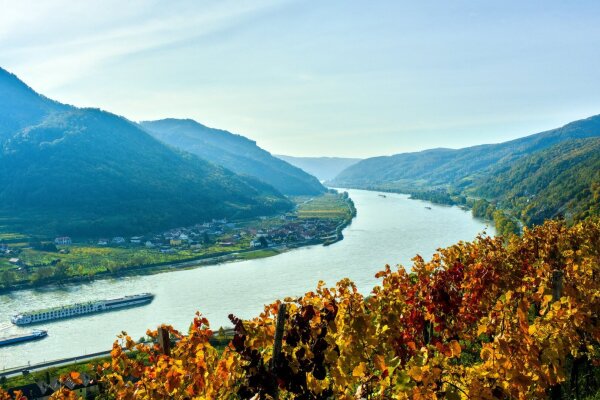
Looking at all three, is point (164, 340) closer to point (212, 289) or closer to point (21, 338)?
point (21, 338)

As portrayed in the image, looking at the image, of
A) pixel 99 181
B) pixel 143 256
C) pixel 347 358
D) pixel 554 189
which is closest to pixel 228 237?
pixel 143 256

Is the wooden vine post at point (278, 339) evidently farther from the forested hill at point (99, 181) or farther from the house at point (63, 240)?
the forested hill at point (99, 181)

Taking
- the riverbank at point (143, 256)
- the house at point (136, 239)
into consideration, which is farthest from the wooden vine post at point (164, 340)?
the house at point (136, 239)

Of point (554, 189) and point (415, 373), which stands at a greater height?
point (415, 373)

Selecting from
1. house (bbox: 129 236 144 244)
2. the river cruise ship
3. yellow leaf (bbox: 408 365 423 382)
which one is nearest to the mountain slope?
house (bbox: 129 236 144 244)

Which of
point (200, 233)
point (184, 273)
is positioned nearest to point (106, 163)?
point (200, 233)

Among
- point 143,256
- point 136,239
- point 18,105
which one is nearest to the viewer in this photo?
point 143,256
